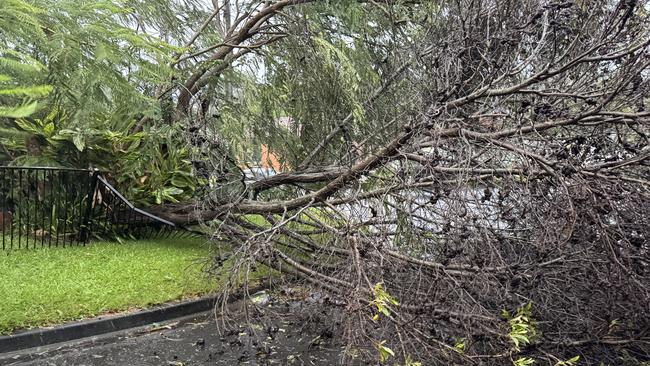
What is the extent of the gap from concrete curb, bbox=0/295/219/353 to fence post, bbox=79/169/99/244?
2.54 metres

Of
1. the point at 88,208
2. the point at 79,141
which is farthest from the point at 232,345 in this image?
the point at 79,141

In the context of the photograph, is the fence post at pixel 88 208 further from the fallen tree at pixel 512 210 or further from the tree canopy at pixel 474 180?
the fallen tree at pixel 512 210

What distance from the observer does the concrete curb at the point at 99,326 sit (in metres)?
4.73

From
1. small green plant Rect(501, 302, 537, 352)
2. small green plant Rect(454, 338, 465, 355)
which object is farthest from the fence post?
small green plant Rect(501, 302, 537, 352)

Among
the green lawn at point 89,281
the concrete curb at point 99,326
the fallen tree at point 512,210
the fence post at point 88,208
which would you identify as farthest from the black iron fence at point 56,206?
the fallen tree at point 512,210

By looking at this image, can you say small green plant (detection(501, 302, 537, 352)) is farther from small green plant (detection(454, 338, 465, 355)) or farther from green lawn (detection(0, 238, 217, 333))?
green lawn (detection(0, 238, 217, 333))

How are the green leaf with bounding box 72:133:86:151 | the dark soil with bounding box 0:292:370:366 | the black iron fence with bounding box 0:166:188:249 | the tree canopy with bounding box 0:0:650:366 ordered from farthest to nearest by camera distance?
the green leaf with bounding box 72:133:86:151, the black iron fence with bounding box 0:166:188:249, the dark soil with bounding box 0:292:370:366, the tree canopy with bounding box 0:0:650:366

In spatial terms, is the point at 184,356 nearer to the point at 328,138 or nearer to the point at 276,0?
the point at 328,138

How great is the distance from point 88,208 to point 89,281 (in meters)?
1.99

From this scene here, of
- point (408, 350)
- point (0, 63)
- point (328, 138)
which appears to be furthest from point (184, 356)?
point (328, 138)

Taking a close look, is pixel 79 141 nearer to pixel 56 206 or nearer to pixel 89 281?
pixel 56 206

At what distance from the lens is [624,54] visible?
352 cm

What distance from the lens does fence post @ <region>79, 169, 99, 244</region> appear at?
25.5 ft

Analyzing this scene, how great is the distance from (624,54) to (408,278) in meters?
2.29
